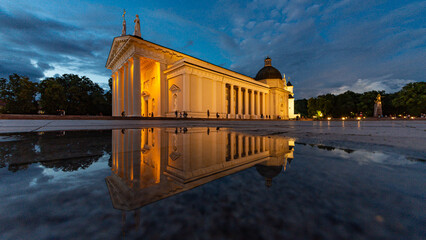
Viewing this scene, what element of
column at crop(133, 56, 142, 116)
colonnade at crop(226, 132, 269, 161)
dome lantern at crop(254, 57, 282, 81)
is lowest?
colonnade at crop(226, 132, 269, 161)

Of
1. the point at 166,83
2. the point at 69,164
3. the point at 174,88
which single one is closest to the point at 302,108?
the point at 174,88

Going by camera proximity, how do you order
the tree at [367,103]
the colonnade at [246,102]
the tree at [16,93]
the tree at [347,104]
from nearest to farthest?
the tree at [16,93]
the colonnade at [246,102]
the tree at [367,103]
the tree at [347,104]

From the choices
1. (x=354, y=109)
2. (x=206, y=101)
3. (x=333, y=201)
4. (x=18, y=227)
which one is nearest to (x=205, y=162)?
(x=333, y=201)

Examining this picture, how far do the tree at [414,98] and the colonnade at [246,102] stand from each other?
1356 inches

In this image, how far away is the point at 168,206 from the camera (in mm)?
536

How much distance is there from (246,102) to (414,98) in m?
41.5

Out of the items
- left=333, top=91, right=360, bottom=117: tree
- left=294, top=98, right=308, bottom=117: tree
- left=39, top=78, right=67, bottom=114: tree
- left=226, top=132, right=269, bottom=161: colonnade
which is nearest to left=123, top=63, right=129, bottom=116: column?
left=39, top=78, right=67, bottom=114: tree

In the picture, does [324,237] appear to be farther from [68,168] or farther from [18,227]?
[68,168]

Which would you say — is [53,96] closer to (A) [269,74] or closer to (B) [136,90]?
(B) [136,90]

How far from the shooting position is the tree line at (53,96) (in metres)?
28.1

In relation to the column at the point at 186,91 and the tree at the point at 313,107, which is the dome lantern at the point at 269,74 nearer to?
the tree at the point at 313,107

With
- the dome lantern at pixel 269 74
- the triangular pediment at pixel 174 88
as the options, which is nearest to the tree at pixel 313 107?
the dome lantern at pixel 269 74

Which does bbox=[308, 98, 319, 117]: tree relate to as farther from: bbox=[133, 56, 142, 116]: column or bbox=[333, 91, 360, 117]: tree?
bbox=[133, 56, 142, 116]: column

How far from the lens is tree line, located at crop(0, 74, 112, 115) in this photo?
28062 mm
